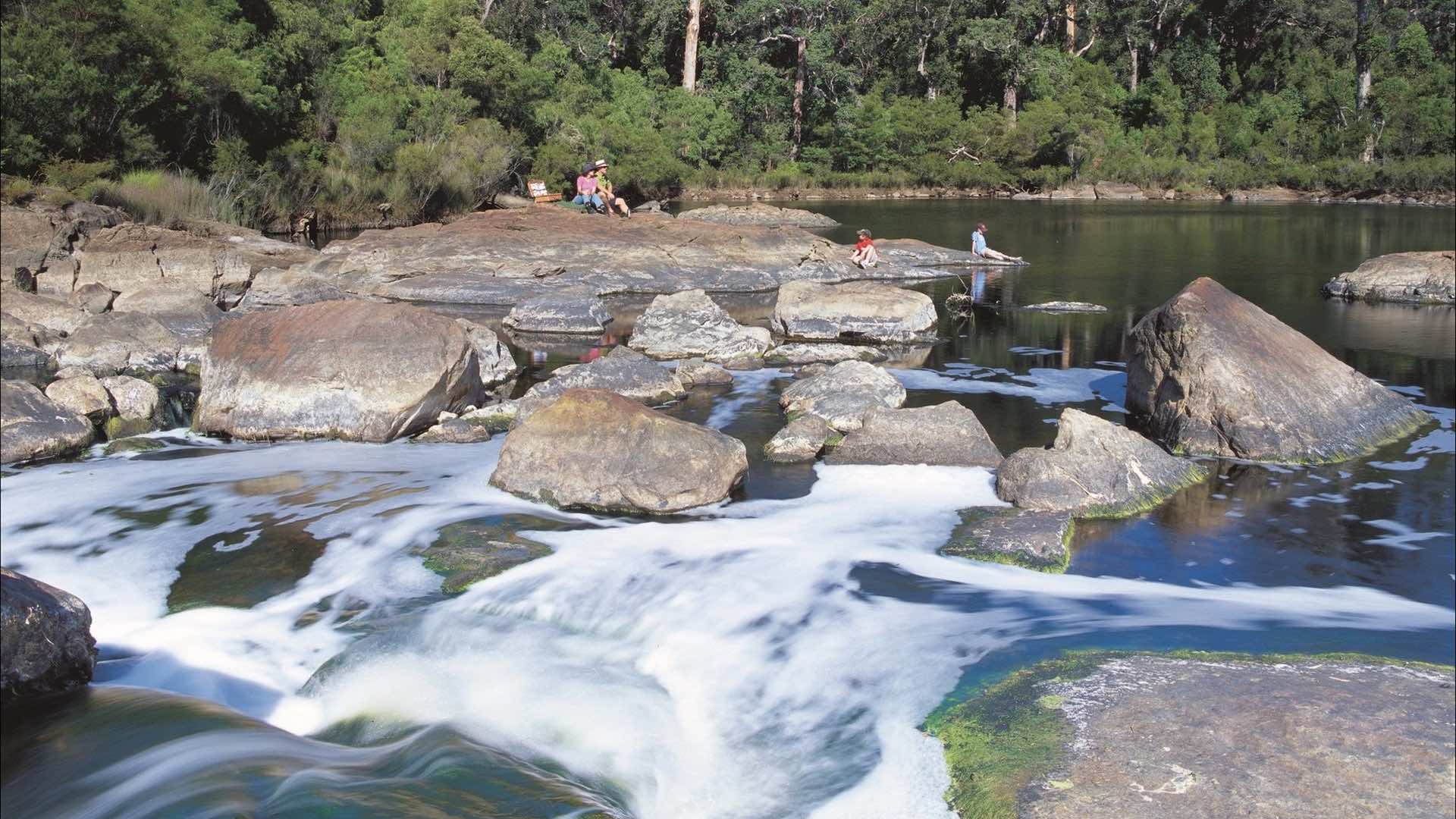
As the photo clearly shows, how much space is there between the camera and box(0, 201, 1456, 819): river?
205 inches

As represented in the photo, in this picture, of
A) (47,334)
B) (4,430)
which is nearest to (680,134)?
(47,334)

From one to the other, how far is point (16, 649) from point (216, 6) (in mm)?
28075

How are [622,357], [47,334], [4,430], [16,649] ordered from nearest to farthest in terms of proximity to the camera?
1. [16,649]
2. [4,430]
3. [622,357]
4. [47,334]

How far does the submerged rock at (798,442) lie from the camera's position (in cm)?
1059

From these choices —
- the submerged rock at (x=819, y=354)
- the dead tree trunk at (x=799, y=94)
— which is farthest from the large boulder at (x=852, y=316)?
the dead tree trunk at (x=799, y=94)

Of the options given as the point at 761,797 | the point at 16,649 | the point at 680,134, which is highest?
the point at 680,134

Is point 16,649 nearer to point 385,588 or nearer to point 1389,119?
point 385,588

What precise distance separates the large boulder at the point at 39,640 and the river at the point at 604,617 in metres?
0.14

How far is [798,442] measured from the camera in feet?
35.0

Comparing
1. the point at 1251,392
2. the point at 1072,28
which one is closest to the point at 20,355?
the point at 1251,392

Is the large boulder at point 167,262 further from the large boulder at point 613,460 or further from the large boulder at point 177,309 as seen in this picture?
the large boulder at point 613,460

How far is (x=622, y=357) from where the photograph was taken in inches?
523

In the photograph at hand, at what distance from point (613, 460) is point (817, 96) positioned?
47540 mm

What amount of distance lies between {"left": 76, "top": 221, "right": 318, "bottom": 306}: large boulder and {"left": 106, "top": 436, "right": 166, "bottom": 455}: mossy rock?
7106 mm
